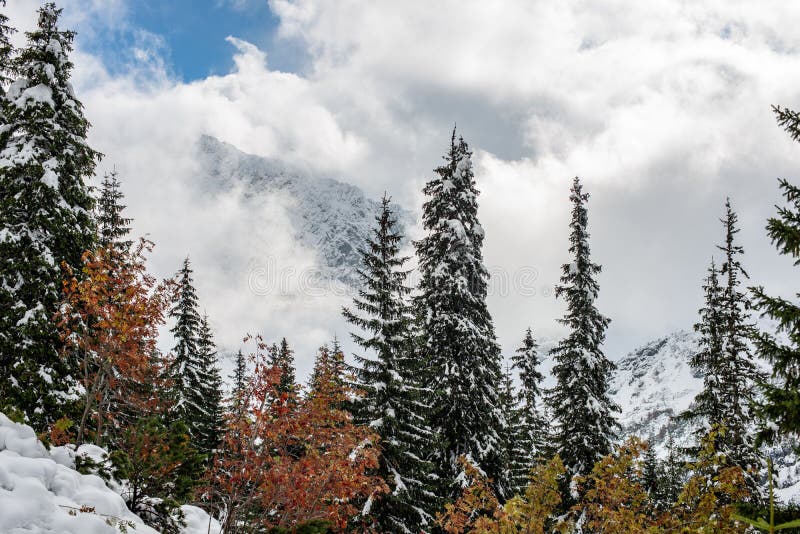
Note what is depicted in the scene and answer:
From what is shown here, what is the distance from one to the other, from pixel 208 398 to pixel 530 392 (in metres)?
21.1

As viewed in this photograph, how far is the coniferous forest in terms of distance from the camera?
28.7 feet

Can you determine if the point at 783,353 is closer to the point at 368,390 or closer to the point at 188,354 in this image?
the point at 368,390

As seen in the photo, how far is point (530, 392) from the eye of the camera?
29.3 metres

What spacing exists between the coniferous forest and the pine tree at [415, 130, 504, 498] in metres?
0.08

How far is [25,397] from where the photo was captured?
39.9ft

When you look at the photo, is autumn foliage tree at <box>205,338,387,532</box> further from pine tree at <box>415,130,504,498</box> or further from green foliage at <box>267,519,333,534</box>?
pine tree at <box>415,130,504,498</box>

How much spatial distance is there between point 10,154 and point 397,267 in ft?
41.7

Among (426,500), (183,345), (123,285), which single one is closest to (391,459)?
(426,500)

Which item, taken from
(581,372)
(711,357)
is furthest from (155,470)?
(711,357)

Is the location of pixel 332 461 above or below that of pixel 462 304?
below

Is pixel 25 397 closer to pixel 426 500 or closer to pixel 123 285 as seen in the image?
pixel 123 285

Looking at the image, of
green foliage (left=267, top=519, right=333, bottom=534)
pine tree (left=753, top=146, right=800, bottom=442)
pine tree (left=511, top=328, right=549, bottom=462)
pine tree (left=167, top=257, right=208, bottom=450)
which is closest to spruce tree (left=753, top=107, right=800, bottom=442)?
pine tree (left=753, top=146, right=800, bottom=442)

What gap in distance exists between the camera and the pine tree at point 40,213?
12.6 m

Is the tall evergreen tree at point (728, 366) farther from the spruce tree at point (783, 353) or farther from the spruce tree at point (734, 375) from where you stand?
the spruce tree at point (783, 353)
